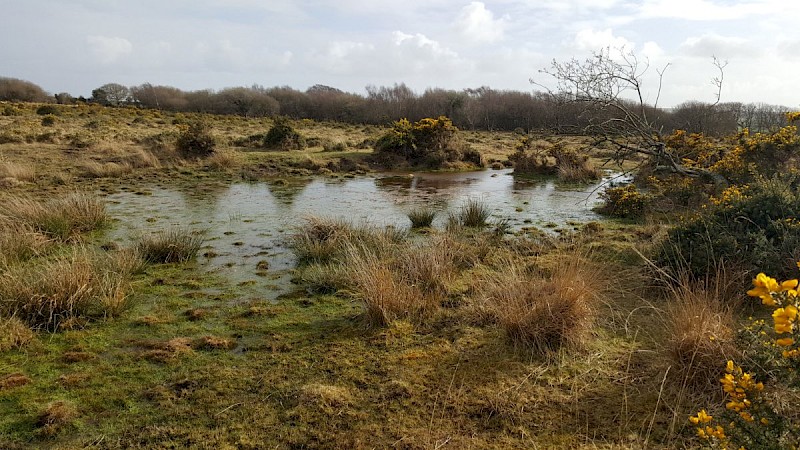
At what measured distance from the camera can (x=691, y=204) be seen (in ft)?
33.2

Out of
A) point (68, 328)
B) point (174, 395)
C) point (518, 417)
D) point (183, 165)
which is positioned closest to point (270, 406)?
point (174, 395)

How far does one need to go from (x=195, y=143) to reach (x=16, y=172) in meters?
5.93

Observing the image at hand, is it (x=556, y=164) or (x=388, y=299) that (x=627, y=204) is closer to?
(x=388, y=299)

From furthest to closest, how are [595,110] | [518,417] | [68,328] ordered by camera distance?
[595,110] < [68,328] < [518,417]

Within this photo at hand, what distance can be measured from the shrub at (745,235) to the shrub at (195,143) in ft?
50.9

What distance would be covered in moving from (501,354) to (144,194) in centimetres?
1078

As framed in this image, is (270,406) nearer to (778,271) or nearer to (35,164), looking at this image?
(778,271)

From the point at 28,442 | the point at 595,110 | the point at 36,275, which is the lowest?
the point at 28,442

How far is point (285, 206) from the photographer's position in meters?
11.3

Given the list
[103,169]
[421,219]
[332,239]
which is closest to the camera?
[332,239]

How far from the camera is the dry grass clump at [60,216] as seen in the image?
729 cm

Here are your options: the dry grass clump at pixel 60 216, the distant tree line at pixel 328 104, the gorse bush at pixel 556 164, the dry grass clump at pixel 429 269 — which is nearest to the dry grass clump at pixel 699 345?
the dry grass clump at pixel 429 269

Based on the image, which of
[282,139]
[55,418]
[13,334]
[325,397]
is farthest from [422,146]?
[55,418]

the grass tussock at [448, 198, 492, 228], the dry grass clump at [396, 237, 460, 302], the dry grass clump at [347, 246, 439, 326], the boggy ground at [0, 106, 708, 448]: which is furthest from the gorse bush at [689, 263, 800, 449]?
the grass tussock at [448, 198, 492, 228]
